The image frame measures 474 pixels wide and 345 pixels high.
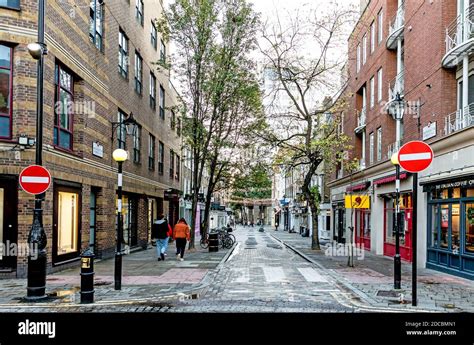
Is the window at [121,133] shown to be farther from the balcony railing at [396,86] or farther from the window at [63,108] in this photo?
the balcony railing at [396,86]

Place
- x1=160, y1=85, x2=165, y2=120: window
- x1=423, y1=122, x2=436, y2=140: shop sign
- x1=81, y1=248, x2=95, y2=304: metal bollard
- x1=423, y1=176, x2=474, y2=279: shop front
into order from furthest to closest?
x1=160, y1=85, x2=165, y2=120: window < x1=423, y1=122, x2=436, y2=140: shop sign < x1=423, y1=176, x2=474, y2=279: shop front < x1=81, y1=248, x2=95, y2=304: metal bollard

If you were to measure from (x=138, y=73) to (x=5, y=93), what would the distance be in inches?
486

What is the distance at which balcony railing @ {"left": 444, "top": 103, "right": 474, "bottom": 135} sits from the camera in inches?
553

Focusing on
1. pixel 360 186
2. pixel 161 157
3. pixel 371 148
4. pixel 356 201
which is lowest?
pixel 356 201

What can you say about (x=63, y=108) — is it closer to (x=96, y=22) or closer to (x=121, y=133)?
(x=96, y=22)

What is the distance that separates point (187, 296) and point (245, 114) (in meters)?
16.9

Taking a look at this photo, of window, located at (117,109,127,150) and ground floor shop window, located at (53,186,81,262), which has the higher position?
window, located at (117,109,127,150)

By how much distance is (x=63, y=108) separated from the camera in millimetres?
14969

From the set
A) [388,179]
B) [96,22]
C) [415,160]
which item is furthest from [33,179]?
[388,179]

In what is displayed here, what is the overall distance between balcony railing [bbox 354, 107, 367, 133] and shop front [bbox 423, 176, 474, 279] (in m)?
10.6

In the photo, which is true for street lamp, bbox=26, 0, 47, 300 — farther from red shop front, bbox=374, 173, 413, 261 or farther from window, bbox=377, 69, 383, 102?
window, bbox=377, 69, 383, 102

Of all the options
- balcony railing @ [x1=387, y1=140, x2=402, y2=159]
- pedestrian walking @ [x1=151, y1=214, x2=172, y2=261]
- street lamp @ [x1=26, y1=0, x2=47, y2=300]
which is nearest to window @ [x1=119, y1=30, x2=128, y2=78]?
pedestrian walking @ [x1=151, y1=214, x2=172, y2=261]
